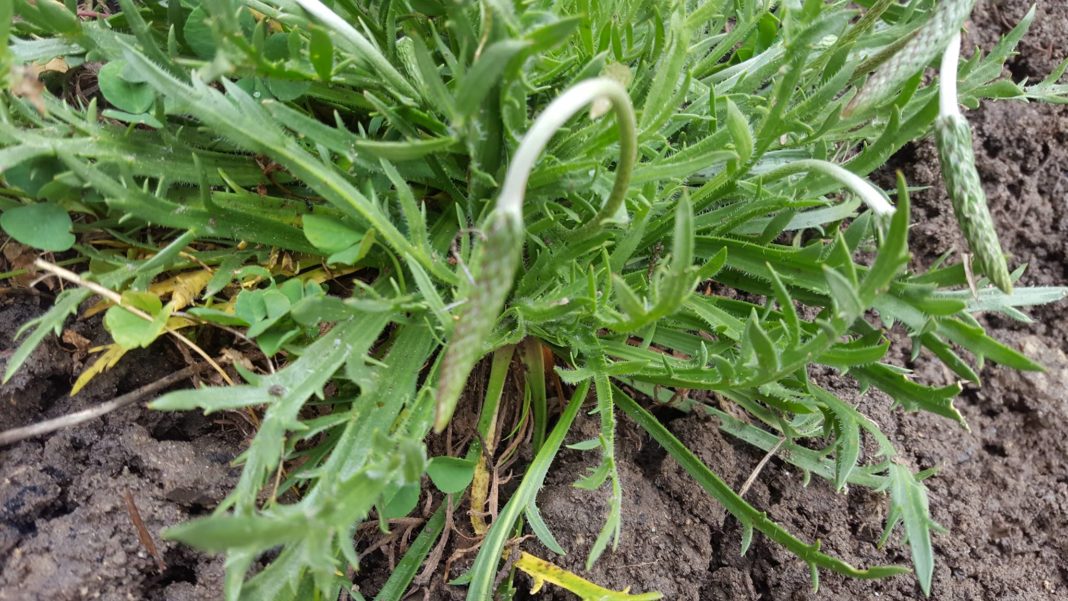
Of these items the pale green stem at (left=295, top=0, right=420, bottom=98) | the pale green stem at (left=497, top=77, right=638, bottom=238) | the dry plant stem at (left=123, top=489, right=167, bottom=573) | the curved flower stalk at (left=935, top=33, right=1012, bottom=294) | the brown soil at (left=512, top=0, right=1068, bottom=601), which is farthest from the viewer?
the brown soil at (left=512, top=0, right=1068, bottom=601)

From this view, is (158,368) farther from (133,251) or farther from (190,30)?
(190,30)

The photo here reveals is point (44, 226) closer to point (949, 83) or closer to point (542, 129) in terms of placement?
point (542, 129)

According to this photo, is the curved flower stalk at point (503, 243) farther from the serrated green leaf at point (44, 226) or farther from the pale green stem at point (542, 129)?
the serrated green leaf at point (44, 226)

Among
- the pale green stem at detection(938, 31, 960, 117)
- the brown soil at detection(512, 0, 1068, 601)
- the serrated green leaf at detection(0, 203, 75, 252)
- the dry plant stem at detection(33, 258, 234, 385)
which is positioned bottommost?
the brown soil at detection(512, 0, 1068, 601)

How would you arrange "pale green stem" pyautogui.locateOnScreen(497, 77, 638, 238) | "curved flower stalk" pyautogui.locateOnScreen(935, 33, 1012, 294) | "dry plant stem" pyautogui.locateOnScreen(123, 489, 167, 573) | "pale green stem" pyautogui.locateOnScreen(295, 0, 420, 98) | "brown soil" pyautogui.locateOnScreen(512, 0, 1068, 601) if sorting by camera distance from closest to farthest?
"pale green stem" pyautogui.locateOnScreen(497, 77, 638, 238), "curved flower stalk" pyautogui.locateOnScreen(935, 33, 1012, 294), "pale green stem" pyautogui.locateOnScreen(295, 0, 420, 98), "dry plant stem" pyautogui.locateOnScreen(123, 489, 167, 573), "brown soil" pyautogui.locateOnScreen(512, 0, 1068, 601)

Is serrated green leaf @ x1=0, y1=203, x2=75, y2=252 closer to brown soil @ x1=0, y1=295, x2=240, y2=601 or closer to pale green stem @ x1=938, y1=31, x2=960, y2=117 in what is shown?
brown soil @ x1=0, y1=295, x2=240, y2=601

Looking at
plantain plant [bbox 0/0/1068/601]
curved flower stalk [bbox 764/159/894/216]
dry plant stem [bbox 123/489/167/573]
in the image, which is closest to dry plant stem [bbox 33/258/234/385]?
plantain plant [bbox 0/0/1068/601]

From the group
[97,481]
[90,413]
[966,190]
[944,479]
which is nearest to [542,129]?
[966,190]

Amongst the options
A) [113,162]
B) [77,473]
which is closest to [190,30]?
[113,162]
